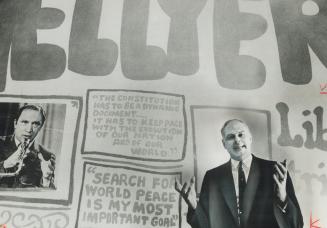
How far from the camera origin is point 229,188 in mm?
1075

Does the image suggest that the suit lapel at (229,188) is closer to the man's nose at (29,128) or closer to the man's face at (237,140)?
the man's face at (237,140)

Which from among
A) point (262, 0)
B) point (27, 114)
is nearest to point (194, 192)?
point (27, 114)

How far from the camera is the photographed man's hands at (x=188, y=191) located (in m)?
1.07

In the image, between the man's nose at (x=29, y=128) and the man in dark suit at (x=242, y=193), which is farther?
the man's nose at (x=29, y=128)

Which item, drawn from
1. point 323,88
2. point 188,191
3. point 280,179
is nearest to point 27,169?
point 188,191

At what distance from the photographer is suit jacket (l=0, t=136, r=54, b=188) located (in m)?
1.12

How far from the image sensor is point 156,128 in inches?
44.6

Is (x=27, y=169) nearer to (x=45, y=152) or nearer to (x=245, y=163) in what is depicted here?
(x=45, y=152)

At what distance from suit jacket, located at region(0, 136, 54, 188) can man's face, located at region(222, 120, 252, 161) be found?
59 cm

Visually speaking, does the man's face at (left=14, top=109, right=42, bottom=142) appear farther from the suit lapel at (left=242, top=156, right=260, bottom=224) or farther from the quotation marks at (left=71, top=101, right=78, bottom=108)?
the suit lapel at (left=242, top=156, right=260, bottom=224)

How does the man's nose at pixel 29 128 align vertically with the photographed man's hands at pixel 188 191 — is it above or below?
above

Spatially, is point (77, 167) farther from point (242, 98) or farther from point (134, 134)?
point (242, 98)

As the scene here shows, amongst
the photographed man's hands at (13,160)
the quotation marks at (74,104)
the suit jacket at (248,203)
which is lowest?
the suit jacket at (248,203)

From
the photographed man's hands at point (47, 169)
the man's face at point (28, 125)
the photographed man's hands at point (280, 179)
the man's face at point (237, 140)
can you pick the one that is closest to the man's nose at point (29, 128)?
the man's face at point (28, 125)
